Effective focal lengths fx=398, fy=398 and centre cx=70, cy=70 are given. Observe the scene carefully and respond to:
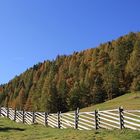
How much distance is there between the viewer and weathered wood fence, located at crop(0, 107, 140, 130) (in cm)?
2763

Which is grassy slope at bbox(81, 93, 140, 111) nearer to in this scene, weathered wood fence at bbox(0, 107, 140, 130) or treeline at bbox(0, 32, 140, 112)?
treeline at bbox(0, 32, 140, 112)

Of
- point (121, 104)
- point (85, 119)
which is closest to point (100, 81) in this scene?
point (121, 104)

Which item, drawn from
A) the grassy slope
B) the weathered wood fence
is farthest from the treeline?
the weathered wood fence

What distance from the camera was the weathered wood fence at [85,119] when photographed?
90.7 ft

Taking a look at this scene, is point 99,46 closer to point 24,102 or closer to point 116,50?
point 116,50

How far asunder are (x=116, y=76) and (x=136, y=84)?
60.8ft

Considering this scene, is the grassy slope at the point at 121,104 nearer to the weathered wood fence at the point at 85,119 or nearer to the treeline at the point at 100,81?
the treeline at the point at 100,81

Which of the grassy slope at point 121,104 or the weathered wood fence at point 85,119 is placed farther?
the grassy slope at point 121,104

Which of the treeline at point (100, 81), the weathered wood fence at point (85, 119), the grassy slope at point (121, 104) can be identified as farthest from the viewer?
the treeline at point (100, 81)

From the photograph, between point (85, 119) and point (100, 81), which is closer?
point (85, 119)

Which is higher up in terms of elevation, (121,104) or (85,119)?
(121,104)

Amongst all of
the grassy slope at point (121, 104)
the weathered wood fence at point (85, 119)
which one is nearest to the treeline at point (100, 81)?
the grassy slope at point (121, 104)

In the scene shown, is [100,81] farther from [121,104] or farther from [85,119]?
[85,119]

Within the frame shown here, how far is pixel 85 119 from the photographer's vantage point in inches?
1353
